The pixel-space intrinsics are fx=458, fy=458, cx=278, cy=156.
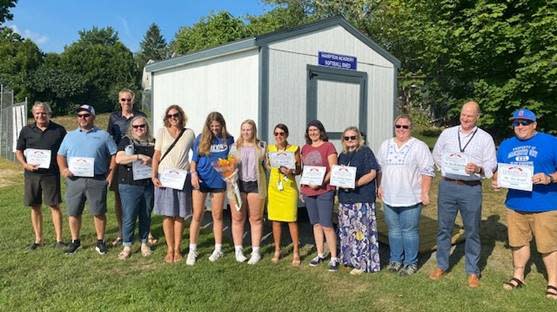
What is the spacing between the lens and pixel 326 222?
4.98m

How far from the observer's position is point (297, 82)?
6.28m

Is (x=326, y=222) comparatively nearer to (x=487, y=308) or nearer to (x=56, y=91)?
(x=487, y=308)

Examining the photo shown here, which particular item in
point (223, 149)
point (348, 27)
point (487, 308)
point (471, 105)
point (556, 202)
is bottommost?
point (487, 308)

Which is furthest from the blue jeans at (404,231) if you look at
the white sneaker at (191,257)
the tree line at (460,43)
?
the tree line at (460,43)

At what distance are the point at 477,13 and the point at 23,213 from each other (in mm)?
10513

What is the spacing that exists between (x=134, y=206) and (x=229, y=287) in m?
1.56

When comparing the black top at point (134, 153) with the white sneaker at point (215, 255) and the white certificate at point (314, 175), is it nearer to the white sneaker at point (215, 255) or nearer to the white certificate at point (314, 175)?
the white sneaker at point (215, 255)

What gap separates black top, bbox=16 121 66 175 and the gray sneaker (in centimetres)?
423

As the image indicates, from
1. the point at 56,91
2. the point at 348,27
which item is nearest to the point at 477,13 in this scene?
the point at 348,27

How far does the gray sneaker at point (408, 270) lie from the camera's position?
491 cm

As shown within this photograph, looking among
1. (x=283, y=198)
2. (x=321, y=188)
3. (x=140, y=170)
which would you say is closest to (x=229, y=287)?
(x=283, y=198)

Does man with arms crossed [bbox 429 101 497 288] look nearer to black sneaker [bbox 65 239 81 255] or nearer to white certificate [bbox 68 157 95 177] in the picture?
white certificate [bbox 68 157 95 177]

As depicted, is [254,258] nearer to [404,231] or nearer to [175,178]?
[175,178]

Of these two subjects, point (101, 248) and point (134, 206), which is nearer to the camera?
point (134, 206)
